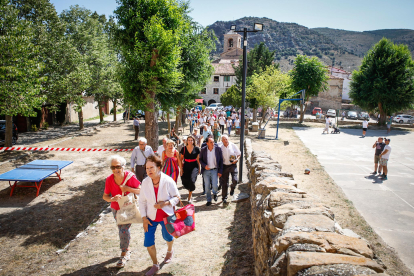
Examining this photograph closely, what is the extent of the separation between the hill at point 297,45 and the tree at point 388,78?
93087 mm

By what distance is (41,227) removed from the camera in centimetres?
652

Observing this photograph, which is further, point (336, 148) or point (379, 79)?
point (379, 79)

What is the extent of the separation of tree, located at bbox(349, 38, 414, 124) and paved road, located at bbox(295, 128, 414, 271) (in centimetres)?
1367

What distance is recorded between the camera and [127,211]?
4.18 metres

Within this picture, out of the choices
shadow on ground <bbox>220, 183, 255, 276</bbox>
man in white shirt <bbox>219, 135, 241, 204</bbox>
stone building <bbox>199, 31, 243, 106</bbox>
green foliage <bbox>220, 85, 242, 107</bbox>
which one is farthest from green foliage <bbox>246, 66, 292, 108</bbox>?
stone building <bbox>199, 31, 243, 106</bbox>

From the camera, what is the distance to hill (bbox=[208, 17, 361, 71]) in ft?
429

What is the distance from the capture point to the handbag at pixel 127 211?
4.14 metres

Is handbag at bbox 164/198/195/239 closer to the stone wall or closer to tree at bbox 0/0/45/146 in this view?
the stone wall

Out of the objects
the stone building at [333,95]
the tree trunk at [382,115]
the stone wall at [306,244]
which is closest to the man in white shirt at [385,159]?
the stone wall at [306,244]

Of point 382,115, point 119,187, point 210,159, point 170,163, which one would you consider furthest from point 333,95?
point 119,187

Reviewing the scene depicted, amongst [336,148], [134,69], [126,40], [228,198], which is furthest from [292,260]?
[336,148]

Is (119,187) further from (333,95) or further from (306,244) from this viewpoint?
(333,95)

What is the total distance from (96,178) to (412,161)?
16379mm

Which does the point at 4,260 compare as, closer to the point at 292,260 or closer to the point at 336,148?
the point at 292,260
